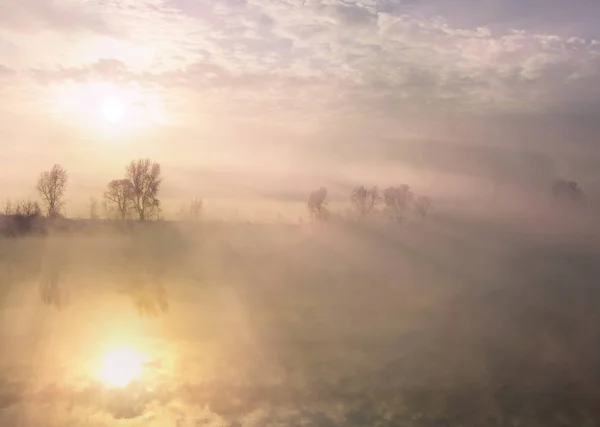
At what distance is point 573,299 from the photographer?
2855cm

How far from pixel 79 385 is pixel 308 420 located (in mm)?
5867

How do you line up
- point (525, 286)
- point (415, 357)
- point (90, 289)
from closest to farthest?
point (415, 357), point (90, 289), point (525, 286)

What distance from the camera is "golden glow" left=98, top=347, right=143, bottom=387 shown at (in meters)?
14.5

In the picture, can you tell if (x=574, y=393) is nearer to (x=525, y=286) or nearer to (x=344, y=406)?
(x=344, y=406)

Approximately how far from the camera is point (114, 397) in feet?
43.6

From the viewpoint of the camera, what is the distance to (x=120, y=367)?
50.9 feet

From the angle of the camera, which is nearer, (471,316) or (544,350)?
(544,350)

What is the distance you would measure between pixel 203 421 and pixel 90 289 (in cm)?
1687

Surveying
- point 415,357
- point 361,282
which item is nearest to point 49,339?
point 415,357

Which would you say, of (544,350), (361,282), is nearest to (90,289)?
(361,282)

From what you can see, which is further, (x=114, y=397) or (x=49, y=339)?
(x=49, y=339)

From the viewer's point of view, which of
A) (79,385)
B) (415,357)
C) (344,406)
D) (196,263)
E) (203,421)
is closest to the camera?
(203,421)

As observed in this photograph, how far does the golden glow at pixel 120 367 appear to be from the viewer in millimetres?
14477

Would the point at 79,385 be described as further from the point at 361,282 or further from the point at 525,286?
the point at 525,286
